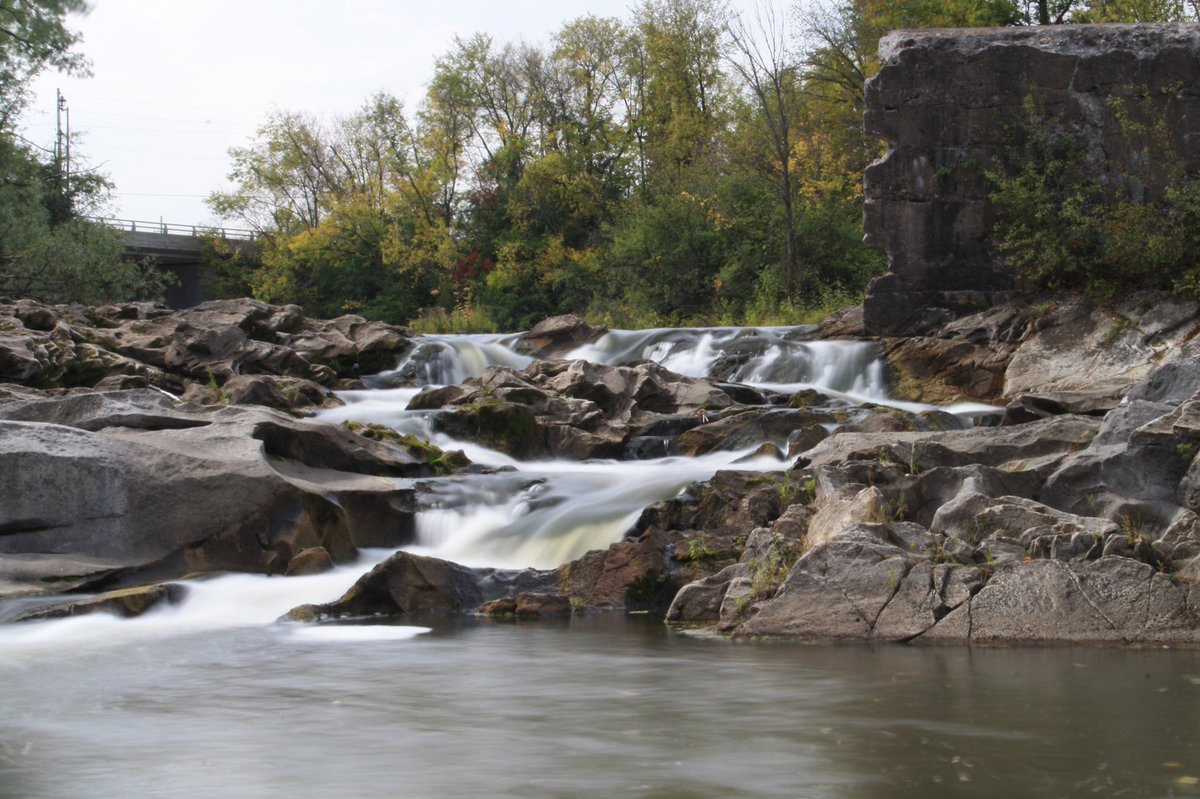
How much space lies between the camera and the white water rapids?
911 centimetres

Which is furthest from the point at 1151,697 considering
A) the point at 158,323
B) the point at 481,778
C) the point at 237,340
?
the point at 158,323

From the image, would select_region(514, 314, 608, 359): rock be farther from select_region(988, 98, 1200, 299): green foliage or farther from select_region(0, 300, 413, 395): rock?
select_region(988, 98, 1200, 299): green foliage

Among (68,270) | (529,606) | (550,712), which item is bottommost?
(529,606)

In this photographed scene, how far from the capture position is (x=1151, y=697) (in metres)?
5.80

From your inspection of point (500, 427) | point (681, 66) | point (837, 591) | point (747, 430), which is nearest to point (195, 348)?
point (500, 427)

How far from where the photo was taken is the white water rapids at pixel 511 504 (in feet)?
29.9

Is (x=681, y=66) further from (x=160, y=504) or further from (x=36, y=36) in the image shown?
(x=160, y=504)

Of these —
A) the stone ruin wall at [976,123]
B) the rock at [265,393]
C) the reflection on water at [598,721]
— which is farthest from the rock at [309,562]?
the stone ruin wall at [976,123]

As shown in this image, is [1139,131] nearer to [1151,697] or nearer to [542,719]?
[1151,697]

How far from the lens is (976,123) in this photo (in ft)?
66.6

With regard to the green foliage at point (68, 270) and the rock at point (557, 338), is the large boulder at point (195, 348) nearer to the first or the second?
the rock at point (557, 338)

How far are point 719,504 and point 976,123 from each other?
12039mm

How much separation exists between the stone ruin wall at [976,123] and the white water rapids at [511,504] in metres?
1.80

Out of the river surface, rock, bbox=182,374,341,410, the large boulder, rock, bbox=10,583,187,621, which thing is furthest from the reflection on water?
the large boulder
